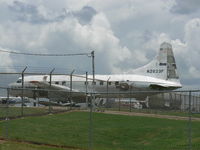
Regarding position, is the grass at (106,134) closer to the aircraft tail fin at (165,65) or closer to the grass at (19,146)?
the grass at (19,146)

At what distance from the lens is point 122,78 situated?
49375mm

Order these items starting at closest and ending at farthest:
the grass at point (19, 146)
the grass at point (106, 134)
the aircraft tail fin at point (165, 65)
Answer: the grass at point (19, 146), the grass at point (106, 134), the aircraft tail fin at point (165, 65)

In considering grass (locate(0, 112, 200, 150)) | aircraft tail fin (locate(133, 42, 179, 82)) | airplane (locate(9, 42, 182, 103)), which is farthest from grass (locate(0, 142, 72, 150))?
aircraft tail fin (locate(133, 42, 179, 82))

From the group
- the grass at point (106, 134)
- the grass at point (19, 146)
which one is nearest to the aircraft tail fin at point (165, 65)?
the grass at point (106, 134)

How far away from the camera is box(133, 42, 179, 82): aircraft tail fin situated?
172 feet

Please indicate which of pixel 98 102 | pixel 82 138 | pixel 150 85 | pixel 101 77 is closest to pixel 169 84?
pixel 150 85

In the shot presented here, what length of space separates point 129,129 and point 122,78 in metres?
30.4

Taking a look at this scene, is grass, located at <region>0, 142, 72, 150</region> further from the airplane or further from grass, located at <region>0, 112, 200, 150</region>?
the airplane

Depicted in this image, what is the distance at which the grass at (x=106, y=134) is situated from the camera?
14.7 meters

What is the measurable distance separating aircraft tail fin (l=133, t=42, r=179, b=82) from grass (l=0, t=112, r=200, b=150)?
31342 millimetres

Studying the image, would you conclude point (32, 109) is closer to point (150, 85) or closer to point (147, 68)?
point (150, 85)

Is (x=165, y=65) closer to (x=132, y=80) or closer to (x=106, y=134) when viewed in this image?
(x=132, y=80)

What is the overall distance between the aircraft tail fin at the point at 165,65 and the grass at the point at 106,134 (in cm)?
3134

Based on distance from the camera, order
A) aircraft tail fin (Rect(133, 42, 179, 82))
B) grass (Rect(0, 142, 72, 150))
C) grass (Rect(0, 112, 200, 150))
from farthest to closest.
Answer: aircraft tail fin (Rect(133, 42, 179, 82))
grass (Rect(0, 112, 200, 150))
grass (Rect(0, 142, 72, 150))
